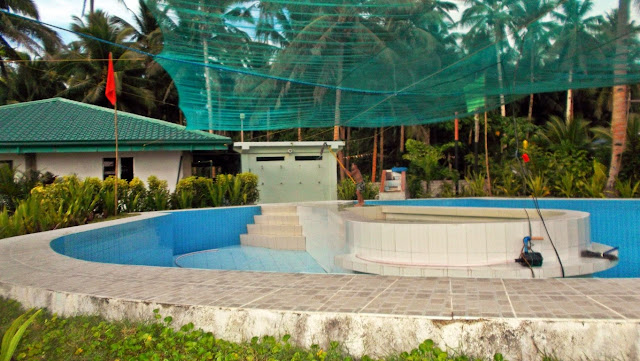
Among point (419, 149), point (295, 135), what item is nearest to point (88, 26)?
point (295, 135)

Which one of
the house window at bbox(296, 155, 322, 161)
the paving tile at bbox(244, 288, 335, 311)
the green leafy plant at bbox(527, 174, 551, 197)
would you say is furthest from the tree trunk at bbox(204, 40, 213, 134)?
the green leafy plant at bbox(527, 174, 551, 197)

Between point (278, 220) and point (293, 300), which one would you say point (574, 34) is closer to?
point (293, 300)

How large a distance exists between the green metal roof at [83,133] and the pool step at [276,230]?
3.96 metres

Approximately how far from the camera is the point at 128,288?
3.92 m

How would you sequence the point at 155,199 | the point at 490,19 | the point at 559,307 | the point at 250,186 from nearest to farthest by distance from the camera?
the point at 559,307 < the point at 490,19 < the point at 155,199 < the point at 250,186

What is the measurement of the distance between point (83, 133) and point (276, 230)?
6882 millimetres

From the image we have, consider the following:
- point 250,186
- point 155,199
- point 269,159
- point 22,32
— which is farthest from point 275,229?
point 22,32

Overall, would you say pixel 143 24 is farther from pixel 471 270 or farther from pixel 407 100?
pixel 471 270

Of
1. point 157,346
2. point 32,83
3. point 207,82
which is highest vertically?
point 32,83

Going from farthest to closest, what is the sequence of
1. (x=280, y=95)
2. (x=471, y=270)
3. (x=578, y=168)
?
(x=578, y=168) < (x=280, y=95) < (x=471, y=270)

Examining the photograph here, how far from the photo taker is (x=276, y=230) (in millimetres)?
11625

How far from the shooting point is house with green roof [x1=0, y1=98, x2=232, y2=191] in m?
14.0

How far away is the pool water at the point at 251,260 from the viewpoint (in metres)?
8.77

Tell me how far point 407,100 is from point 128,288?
22.0ft
